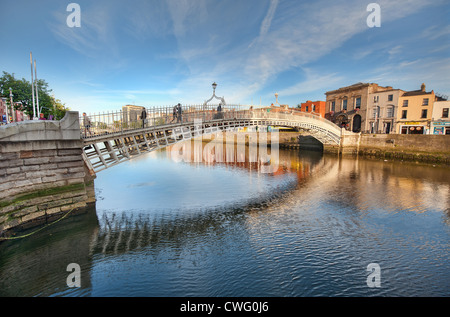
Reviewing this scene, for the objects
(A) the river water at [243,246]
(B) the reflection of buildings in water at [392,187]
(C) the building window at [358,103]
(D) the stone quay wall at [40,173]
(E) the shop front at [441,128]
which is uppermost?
(C) the building window at [358,103]

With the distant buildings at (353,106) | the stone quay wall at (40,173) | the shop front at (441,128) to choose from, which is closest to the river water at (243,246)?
the stone quay wall at (40,173)

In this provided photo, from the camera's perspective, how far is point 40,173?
36.0 feet

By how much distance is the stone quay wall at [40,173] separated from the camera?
32.1 ft

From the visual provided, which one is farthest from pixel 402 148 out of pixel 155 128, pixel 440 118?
pixel 155 128

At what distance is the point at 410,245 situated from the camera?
8.69m

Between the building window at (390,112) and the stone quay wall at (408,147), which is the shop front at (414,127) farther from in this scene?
the stone quay wall at (408,147)

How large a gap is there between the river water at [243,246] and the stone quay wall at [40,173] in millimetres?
1044

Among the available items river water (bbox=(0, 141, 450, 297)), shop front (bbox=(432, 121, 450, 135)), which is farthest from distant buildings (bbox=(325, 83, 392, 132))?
river water (bbox=(0, 141, 450, 297))

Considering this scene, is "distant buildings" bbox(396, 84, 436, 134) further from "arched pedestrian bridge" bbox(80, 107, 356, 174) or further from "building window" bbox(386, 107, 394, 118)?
"arched pedestrian bridge" bbox(80, 107, 356, 174)

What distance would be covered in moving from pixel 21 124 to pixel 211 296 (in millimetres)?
10578

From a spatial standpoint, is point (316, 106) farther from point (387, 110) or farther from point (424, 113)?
point (424, 113)

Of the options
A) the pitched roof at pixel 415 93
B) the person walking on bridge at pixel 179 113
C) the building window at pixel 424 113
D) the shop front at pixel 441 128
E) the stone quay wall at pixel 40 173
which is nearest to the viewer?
the stone quay wall at pixel 40 173

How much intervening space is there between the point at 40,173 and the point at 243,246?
991cm

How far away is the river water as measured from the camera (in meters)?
6.56
